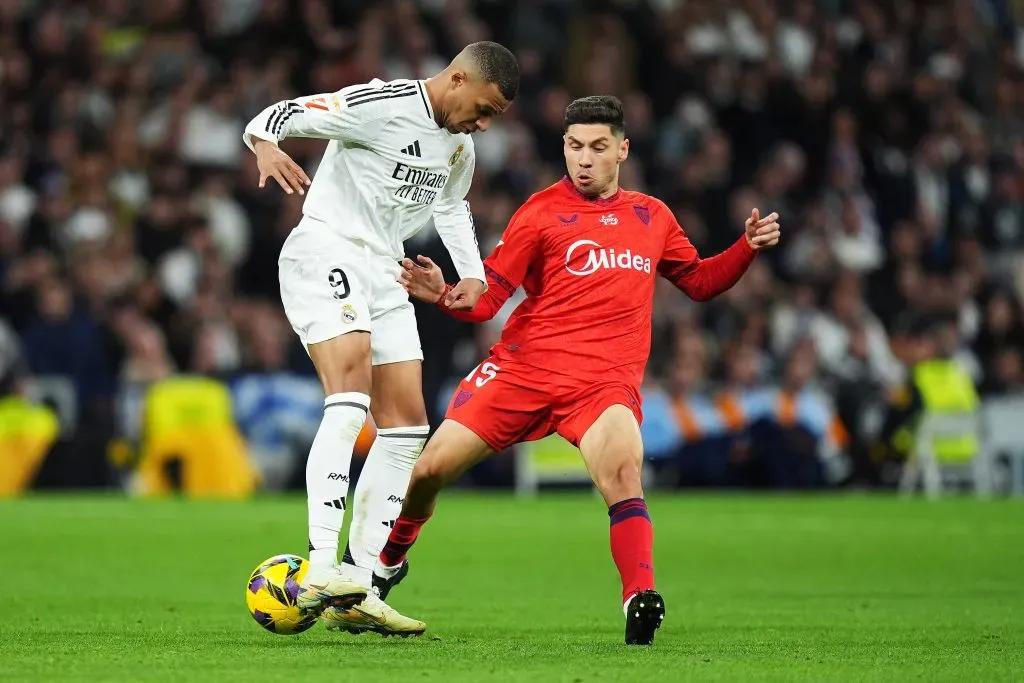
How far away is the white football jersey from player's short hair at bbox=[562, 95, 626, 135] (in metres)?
0.48

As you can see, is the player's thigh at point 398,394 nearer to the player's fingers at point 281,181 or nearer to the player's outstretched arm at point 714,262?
the player's fingers at point 281,181

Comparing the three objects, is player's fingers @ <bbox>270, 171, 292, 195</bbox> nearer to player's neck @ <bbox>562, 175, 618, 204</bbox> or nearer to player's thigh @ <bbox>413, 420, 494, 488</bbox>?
player's thigh @ <bbox>413, 420, 494, 488</bbox>

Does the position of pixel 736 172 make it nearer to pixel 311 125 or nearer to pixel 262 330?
pixel 262 330

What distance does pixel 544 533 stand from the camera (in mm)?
13617

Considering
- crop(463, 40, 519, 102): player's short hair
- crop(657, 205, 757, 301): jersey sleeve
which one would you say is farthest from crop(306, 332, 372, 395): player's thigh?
crop(657, 205, 757, 301): jersey sleeve

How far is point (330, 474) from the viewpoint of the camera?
6.75m

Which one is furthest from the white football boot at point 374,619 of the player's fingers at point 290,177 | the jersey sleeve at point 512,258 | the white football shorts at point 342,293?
the player's fingers at point 290,177

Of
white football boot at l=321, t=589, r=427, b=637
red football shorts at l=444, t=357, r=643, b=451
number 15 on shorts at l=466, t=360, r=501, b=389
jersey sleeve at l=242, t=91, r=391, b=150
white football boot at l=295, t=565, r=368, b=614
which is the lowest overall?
white football boot at l=321, t=589, r=427, b=637

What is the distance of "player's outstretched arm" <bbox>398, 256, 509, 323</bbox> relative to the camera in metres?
7.03

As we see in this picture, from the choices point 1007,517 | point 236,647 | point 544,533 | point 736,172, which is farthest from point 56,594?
point 736,172

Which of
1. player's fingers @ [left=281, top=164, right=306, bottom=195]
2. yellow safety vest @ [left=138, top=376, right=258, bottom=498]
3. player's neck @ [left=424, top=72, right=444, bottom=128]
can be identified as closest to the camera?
player's fingers @ [left=281, top=164, right=306, bottom=195]

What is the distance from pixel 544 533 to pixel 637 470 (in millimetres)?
6581

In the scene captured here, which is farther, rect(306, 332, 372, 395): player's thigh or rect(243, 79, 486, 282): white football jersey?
rect(243, 79, 486, 282): white football jersey

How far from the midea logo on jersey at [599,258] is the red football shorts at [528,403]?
0.49m
